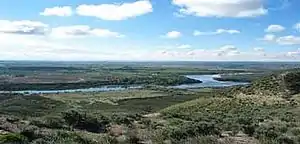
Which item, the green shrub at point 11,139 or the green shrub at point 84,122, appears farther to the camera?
the green shrub at point 84,122

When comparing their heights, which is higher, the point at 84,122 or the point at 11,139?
the point at 11,139

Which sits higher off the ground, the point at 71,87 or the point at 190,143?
the point at 190,143

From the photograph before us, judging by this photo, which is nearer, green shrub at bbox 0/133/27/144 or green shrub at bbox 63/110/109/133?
green shrub at bbox 0/133/27/144

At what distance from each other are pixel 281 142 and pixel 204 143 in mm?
3183

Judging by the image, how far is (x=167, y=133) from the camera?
17.3 m

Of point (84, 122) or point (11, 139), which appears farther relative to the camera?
point (84, 122)

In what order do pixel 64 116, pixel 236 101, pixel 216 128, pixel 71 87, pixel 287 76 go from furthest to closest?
pixel 71 87
pixel 287 76
pixel 236 101
pixel 64 116
pixel 216 128

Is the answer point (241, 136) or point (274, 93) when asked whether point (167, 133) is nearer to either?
point (241, 136)

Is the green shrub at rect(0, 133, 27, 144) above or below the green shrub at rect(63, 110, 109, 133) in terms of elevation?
above

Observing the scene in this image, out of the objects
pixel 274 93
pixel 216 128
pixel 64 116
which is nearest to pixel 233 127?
pixel 216 128

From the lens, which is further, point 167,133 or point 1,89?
point 1,89

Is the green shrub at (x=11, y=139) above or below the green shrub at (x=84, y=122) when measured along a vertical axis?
above

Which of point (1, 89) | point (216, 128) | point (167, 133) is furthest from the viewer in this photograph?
point (1, 89)

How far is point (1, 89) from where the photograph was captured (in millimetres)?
128750
